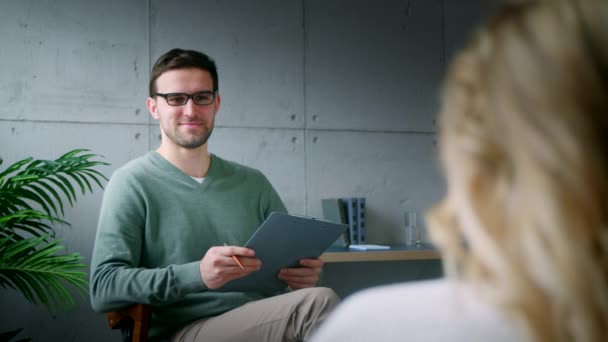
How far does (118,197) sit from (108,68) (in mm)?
1434

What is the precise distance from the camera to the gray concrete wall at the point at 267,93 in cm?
335

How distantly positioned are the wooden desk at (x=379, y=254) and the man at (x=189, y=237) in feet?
2.41

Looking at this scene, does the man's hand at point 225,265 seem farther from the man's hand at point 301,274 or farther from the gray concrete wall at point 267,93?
the gray concrete wall at point 267,93

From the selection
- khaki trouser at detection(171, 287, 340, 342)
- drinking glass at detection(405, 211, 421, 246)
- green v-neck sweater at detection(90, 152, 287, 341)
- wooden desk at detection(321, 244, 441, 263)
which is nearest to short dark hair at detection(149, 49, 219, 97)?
green v-neck sweater at detection(90, 152, 287, 341)

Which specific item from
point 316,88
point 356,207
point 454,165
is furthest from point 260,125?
point 454,165

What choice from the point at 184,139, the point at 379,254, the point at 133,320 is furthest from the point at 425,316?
the point at 379,254

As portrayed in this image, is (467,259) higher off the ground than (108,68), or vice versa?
(108,68)

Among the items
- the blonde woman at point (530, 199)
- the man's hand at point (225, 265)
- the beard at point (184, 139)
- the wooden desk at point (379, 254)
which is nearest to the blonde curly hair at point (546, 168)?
the blonde woman at point (530, 199)

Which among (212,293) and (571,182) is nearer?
(571,182)

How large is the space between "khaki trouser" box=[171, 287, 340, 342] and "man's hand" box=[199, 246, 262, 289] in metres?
0.14

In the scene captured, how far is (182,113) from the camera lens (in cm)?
247

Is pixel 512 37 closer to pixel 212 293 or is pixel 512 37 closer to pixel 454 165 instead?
pixel 454 165

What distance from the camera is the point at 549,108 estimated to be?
1.66 feet

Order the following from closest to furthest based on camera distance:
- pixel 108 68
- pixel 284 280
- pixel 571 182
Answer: pixel 571 182 → pixel 284 280 → pixel 108 68
